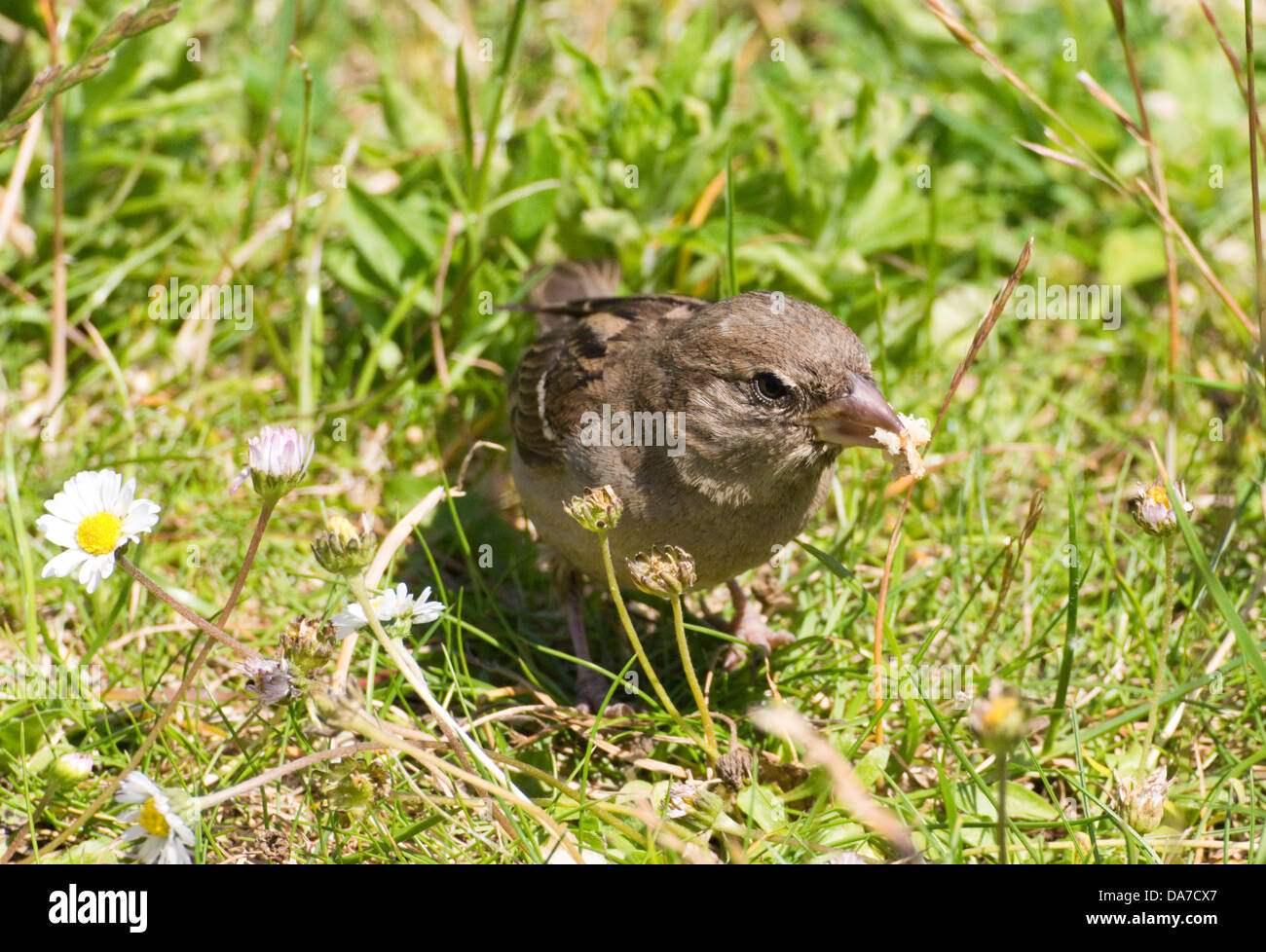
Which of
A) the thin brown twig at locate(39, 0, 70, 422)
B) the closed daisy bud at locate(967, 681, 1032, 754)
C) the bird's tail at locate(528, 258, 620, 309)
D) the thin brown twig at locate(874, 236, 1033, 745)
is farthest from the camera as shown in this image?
the bird's tail at locate(528, 258, 620, 309)

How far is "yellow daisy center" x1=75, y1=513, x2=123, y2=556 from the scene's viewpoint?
3055mm

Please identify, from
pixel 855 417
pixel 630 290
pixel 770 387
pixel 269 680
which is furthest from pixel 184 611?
pixel 630 290

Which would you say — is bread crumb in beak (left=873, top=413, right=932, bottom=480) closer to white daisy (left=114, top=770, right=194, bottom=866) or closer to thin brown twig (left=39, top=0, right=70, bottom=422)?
white daisy (left=114, top=770, right=194, bottom=866)

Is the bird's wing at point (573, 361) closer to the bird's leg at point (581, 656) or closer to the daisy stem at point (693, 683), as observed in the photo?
the bird's leg at point (581, 656)

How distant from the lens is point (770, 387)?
3662 millimetres

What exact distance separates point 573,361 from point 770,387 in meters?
0.95

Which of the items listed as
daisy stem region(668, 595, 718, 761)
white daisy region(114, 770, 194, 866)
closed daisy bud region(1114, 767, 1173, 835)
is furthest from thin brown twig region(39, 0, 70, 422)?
closed daisy bud region(1114, 767, 1173, 835)

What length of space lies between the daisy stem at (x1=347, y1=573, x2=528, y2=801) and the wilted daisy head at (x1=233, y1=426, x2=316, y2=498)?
0.27m

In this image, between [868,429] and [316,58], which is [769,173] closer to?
[868,429]

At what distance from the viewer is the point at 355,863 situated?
3.30 m

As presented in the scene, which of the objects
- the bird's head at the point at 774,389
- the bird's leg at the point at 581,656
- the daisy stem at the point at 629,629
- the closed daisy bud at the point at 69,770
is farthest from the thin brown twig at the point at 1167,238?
the closed daisy bud at the point at 69,770

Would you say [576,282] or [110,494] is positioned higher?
[576,282]

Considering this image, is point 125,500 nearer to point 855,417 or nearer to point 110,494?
point 110,494

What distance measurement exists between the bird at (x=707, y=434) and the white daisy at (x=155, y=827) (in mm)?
1459
